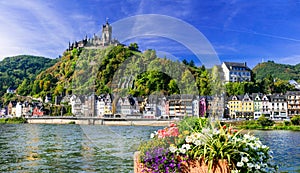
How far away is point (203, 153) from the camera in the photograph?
4223mm

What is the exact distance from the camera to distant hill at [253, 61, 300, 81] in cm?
12419

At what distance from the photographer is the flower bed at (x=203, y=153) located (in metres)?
4.20

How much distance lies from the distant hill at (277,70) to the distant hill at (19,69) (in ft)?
285

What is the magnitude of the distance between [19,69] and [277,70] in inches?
4227

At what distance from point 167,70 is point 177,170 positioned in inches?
85.7

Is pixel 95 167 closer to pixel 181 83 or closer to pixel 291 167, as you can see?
pixel 181 83

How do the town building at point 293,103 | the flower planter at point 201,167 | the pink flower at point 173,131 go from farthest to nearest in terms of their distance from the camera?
the town building at point 293,103
the pink flower at point 173,131
the flower planter at point 201,167

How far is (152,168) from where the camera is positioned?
438cm

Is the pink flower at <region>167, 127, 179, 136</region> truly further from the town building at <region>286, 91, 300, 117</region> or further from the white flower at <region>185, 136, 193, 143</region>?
the town building at <region>286, 91, 300, 117</region>

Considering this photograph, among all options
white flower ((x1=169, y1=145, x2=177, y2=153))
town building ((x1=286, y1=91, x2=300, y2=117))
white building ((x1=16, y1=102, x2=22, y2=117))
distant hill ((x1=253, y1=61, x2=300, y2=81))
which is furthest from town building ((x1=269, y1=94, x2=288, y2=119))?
white building ((x1=16, y1=102, x2=22, y2=117))

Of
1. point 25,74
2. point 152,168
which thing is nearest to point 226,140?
point 152,168

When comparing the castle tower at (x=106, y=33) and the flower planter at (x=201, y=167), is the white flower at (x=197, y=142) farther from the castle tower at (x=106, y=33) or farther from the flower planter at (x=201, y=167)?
the castle tower at (x=106, y=33)

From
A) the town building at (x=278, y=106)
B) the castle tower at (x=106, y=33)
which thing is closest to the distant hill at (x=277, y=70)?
the town building at (x=278, y=106)

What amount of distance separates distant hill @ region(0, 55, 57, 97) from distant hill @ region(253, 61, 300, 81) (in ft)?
285
